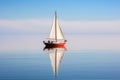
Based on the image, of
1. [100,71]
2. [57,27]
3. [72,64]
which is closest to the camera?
[100,71]

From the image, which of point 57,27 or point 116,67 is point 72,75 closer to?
point 116,67

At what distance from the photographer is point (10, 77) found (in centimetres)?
3077

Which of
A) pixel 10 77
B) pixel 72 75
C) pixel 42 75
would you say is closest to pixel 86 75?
pixel 72 75

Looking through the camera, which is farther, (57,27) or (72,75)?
(57,27)

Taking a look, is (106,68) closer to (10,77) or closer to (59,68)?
(59,68)

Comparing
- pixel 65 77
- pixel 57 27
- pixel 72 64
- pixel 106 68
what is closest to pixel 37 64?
pixel 72 64

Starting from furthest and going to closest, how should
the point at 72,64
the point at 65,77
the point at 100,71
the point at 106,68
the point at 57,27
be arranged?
the point at 57,27, the point at 72,64, the point at 106,68, the point at 100,71, the point at 65,77

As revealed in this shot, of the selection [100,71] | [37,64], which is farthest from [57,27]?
[100,71]

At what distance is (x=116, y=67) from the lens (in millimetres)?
36750

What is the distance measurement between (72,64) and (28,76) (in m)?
8.87

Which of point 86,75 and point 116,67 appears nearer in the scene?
point 86,75

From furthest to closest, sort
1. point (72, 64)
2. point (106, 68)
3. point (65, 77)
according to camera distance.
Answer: point (72, 64)
point (106, 68)
point (65, 77)

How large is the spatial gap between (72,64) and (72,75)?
24.4 feet

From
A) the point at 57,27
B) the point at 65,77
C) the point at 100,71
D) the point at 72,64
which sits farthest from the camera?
the point at 57,27
